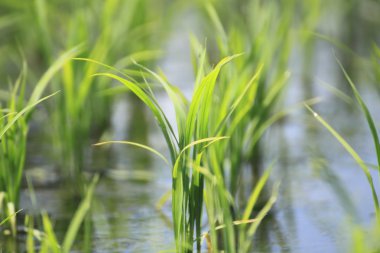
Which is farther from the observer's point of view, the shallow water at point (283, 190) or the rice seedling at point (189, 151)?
the shallow water at point (283, 190)

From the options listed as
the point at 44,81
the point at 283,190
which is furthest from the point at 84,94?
the point at 283,190

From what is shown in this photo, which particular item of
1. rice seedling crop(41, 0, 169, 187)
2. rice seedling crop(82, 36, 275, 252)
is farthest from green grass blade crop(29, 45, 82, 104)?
rice seedling crop(82, 36, 275, 252)

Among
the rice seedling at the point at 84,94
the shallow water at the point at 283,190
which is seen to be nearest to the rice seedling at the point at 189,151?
the shallow water at the point at 283,190

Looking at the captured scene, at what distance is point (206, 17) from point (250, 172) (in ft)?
6.95

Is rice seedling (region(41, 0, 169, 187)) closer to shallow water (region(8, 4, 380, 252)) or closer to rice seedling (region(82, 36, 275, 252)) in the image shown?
shallow water (region(8, 4, 380, 252))

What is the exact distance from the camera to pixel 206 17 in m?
5.49

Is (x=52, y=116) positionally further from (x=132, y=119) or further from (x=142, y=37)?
(x=142, y=37)

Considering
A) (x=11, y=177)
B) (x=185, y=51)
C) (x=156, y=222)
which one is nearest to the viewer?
(x=11, y=177)

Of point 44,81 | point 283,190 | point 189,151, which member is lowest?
point 283,190

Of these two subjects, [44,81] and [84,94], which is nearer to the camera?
[44,81]

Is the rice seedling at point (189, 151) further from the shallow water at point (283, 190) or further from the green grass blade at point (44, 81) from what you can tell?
the green grass blade at point (44, 81)

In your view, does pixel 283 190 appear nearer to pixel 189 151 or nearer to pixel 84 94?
pixel 84 94

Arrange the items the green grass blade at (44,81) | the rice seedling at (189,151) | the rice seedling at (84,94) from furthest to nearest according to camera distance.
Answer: the rice seedling at (84,94) < the green grass blade at (44,81) < the rice seedling at (189,151)

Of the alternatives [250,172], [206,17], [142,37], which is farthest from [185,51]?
[250,172]
